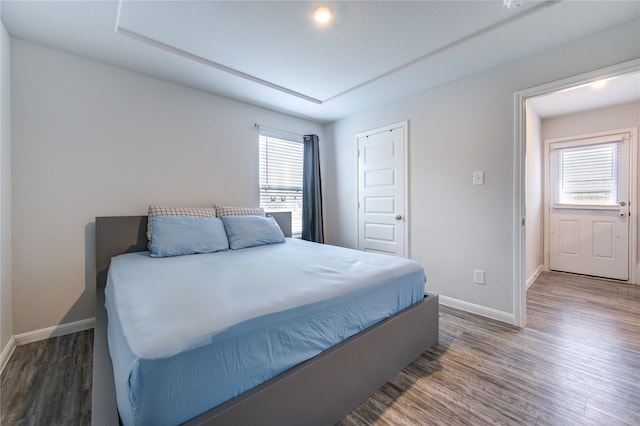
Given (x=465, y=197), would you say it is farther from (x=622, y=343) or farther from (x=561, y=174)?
(x=561, y=174)

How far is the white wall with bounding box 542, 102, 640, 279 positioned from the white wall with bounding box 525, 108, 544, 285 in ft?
0.73

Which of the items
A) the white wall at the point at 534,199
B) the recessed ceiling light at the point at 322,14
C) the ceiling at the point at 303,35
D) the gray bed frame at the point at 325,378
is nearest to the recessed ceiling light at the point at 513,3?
the ceiling at the point at 303,35

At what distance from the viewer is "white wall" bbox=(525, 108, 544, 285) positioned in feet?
11.2

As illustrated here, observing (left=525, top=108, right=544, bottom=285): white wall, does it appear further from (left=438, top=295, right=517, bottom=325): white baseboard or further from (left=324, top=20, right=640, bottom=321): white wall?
(left=438, top=295, right=517, bottom=325): white baseboard

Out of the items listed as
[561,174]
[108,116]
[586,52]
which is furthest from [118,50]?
[561,174]

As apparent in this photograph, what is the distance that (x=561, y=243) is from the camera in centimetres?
397

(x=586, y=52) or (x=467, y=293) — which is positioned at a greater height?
(x=586, y=52)

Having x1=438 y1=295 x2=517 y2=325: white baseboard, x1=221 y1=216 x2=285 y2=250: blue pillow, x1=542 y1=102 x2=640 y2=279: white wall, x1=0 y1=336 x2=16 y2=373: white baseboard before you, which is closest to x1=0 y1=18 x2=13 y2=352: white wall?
x1=0 y1=336 x2=16 y2=373: white baseboard

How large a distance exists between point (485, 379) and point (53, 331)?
321 centimetres

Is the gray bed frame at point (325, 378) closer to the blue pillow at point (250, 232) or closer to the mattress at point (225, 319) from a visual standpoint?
the mattress at point (225, 319)

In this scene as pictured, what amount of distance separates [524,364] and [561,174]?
3602 mm

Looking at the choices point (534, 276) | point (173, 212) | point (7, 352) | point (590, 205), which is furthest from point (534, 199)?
point (7, 352)

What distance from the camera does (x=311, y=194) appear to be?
3.78 metres

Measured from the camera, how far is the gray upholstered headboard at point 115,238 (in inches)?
88.4
